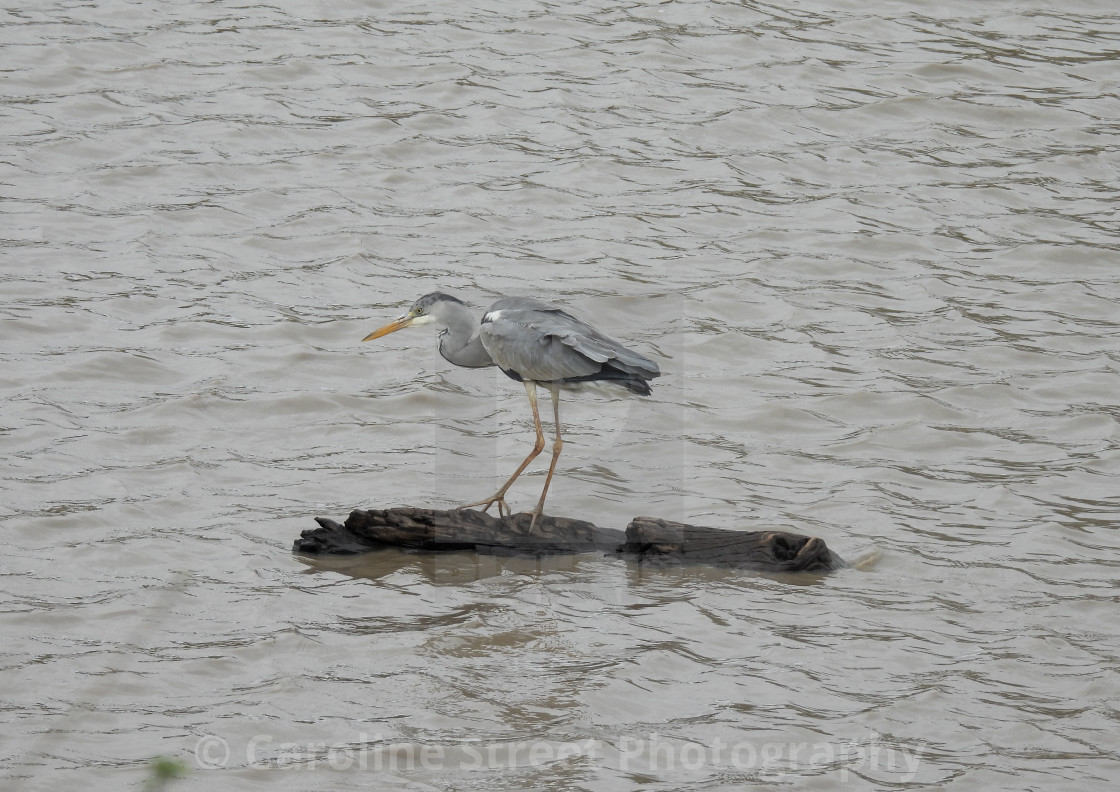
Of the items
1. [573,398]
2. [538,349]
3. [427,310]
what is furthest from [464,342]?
[573,398]

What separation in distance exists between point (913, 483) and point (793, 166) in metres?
4.62

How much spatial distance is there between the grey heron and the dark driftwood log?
15 cm

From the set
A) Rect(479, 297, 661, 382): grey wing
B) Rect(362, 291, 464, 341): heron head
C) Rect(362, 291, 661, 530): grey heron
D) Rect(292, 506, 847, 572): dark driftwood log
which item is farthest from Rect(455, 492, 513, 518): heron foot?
Rect(362, 291, 464, 341): heron head

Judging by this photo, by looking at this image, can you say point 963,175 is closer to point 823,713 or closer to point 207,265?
point 207,265

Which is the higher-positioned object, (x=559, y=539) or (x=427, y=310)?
(x=427, y=310)

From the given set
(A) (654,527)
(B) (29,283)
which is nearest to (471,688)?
(A) (654,527)

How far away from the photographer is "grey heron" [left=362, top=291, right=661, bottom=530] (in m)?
7.00

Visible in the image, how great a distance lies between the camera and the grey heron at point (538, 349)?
6996mm

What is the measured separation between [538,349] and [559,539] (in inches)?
35.7

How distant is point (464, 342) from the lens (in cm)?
Answer: 757

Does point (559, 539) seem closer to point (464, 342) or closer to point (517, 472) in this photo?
point (517, 472)

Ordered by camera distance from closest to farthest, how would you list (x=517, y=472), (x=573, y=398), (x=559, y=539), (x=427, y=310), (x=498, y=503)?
(x=559, y=539), (x=517, y=472), (x=498, y=503), (x=427, y=310), (x=573, y=398)

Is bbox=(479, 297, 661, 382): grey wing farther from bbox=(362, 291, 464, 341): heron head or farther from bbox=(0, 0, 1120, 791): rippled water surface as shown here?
bbox=(0, 0, 1120, 791): rippled water surface

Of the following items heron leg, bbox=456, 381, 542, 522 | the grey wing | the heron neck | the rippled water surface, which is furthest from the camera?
the heron neck
